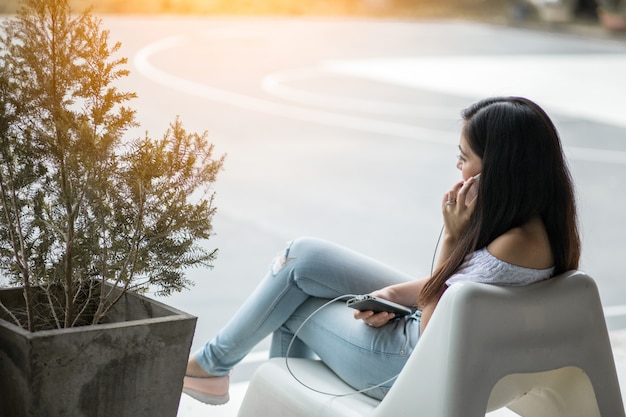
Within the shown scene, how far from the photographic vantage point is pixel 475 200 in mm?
2168

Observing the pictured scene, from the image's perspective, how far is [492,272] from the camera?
208 cm

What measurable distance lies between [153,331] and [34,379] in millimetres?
262

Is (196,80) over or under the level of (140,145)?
under

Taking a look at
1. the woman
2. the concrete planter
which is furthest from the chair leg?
the concrete planter

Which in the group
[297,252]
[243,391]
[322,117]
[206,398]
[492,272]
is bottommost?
[322,117]

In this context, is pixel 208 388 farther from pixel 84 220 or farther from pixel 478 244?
pixel 478 244

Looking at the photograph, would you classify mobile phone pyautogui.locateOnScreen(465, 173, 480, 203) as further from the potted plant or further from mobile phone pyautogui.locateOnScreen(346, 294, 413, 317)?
the potted plant

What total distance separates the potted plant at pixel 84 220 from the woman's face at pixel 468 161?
0.59 metres

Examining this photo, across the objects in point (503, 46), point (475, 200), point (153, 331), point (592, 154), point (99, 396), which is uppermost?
point (475, 200)

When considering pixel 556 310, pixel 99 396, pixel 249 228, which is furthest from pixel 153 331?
pixel 249 228

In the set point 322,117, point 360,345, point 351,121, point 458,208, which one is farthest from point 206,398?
point 322,117

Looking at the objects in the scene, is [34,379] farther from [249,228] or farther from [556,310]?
[249,228]

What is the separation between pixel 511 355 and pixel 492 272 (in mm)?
185

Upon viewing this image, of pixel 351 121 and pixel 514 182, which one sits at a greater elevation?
pixel 514 182
